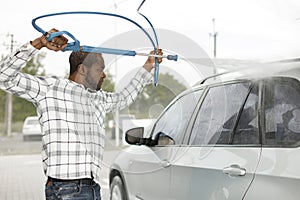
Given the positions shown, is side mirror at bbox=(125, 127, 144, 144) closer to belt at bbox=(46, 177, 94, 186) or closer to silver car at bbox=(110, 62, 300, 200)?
silver car at bbox=(110, 62, 300, 200)

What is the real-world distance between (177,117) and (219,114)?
36 centimetres

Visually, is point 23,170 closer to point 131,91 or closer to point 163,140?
point 163,140

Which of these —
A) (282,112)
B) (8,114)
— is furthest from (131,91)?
(8,114)

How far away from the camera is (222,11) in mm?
3549

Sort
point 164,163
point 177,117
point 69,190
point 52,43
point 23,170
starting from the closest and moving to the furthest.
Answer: point 52,43 < point 69,190 < point 164,163 < point 177,117 < point 23,170

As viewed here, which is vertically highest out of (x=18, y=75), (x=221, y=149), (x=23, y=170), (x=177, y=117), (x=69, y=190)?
(x=18, y=75)

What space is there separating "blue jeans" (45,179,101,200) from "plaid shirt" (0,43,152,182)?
0.02 m

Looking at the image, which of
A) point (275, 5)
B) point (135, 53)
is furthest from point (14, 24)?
point (135, 53)

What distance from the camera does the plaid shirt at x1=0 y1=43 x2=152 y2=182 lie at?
1371 millimetres

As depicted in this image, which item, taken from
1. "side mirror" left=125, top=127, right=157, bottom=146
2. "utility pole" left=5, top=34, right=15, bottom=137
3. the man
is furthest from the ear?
"utility pole" left=5, top=34, right=15, bottom=137

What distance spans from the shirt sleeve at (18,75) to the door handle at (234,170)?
0.63 meters

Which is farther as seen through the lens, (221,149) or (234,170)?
(221,149)

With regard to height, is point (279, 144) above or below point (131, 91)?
below

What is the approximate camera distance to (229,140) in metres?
1.49
